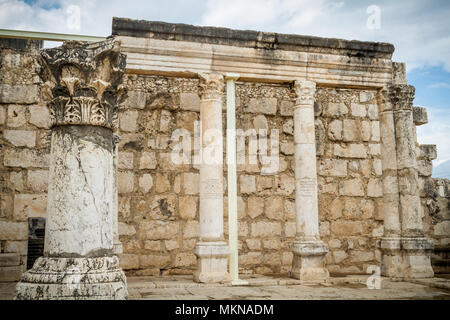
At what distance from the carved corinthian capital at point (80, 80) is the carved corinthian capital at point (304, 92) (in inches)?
175

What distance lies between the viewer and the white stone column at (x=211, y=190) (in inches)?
273

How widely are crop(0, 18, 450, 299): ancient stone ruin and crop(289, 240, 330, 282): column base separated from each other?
2 centimetres

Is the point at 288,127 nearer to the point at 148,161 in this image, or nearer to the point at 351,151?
the point at 351,151

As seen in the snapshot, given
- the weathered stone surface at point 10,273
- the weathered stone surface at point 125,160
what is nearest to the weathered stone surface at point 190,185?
the weathered stone surface at point 125,160

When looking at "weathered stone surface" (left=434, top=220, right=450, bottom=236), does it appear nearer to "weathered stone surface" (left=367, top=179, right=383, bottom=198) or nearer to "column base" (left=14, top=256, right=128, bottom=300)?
"weathered stone surface" (left=367, top=179, right=383, bottom=198)

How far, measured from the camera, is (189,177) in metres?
8.73

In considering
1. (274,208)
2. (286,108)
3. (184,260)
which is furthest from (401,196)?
(184,260)

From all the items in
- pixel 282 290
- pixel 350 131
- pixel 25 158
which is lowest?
pixel 282 290

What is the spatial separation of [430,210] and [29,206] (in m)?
8.23

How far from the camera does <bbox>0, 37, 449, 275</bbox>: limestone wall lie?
7.85m

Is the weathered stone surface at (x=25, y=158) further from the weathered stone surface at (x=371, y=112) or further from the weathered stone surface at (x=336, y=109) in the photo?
the weathered stone surface at (x=371, y=112)

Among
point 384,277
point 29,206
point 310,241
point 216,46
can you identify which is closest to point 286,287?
point 310,241

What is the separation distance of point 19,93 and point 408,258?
746 centimetres

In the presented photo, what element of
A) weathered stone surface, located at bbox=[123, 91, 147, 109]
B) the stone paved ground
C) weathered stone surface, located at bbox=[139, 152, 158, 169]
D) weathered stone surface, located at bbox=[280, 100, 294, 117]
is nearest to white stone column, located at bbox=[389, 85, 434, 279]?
the stone paved ground
